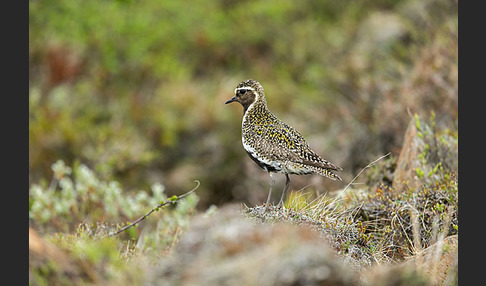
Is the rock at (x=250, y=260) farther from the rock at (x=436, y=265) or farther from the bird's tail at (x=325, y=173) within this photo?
the bird's tail at (x=325, y=173)

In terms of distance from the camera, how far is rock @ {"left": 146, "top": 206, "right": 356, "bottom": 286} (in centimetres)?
462

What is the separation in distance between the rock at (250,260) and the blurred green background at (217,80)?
7686 mm

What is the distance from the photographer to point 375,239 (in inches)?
319

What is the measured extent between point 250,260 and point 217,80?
1753 centimetres

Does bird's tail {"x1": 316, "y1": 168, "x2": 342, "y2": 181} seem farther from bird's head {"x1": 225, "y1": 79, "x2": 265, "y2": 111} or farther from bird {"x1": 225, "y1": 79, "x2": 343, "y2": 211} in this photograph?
bird's head {"x1": 225, "y1": 79, "x2": 265, "y2": 111}

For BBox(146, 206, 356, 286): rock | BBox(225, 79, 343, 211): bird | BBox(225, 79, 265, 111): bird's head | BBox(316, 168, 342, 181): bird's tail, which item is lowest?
BBox(146, 206, 356, 286): rock

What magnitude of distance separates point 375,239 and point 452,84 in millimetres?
6845

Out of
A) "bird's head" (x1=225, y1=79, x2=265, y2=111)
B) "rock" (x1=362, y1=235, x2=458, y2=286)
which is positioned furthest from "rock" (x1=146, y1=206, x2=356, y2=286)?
"bird's head" (x1=225, y1=79, x2=265, y2=111)

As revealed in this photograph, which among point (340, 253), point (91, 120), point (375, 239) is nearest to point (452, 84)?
point (375, 239)

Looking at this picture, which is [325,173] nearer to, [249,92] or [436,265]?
[249,92]

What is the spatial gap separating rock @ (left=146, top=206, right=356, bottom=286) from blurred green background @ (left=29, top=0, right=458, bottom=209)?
7686mm

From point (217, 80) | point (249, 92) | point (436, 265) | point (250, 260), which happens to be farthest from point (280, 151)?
point (217, 80)

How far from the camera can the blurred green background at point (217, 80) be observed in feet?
50.6

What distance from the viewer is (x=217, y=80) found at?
2200 cm
